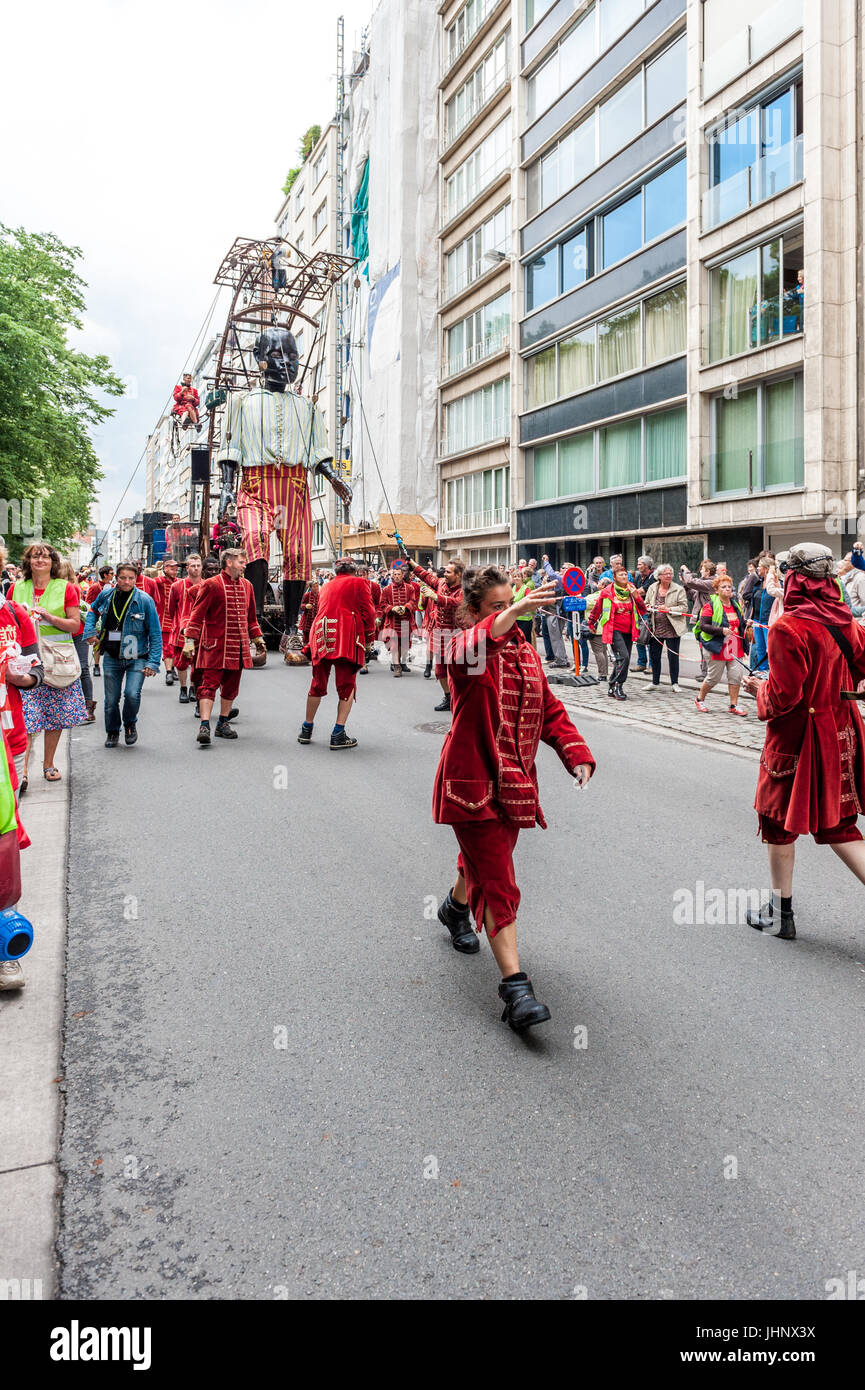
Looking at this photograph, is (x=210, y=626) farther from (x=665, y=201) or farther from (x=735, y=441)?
(x=665, y=201)

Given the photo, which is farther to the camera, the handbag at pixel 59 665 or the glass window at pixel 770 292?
the glass window at pixel 770 292

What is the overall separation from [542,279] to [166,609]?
19620 millimetres

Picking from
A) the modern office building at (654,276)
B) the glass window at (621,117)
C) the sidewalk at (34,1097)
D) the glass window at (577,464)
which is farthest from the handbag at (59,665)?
the glass window at (621,117)

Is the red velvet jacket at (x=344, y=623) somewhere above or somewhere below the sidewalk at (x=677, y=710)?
above

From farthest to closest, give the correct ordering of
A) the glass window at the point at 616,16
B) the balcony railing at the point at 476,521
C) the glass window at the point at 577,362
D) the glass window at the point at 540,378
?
1. the balcony railing at the point at 476,521
2. the glass window at the point at 540,378
3. the glass window at the point at 577,362
4. the glass window at the point at 616,16

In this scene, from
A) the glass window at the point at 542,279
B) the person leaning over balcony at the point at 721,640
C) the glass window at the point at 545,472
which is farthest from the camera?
the glass window at the point at 545,472

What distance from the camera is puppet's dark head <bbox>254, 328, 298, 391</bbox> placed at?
2106cm

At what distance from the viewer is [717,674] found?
39.4 ft

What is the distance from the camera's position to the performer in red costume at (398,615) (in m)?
17.6

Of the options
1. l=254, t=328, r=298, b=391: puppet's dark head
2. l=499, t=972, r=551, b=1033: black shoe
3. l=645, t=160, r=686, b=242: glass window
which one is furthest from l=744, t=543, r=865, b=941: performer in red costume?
l=645, t=160, r=686, b=242: glass window

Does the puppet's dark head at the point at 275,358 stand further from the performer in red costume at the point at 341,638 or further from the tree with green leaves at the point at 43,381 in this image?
the performer in red costume at the point at 341,638

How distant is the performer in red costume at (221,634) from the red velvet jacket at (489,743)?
6209mm

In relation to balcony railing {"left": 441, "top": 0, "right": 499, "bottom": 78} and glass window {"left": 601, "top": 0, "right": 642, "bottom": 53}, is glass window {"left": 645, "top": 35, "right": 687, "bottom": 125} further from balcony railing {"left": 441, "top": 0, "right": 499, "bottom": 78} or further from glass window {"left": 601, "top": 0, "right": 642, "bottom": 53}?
balcony railing {"left": 441, "top": 0, "right": 499, "bottom": 78}
